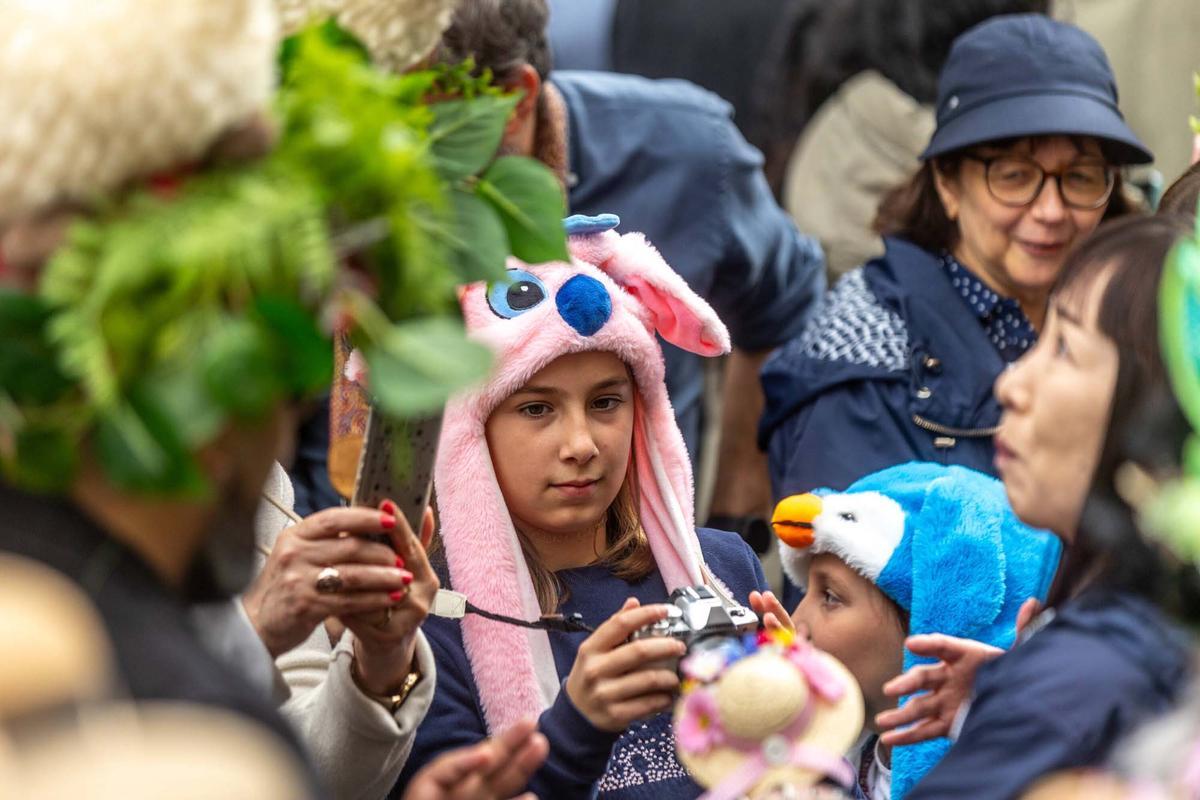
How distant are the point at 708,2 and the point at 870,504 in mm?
2583

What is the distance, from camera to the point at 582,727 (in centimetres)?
234

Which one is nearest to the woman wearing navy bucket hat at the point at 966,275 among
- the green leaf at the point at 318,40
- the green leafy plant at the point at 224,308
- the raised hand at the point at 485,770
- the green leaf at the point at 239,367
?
the raised hand at the point at 485,770

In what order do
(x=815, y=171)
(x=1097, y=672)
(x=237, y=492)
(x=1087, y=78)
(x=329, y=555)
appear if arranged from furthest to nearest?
(x=815, y=171)
(x=1087, y=78)
(x=329, y=555)
(x=1097, y=672)
(x=237, y=492)

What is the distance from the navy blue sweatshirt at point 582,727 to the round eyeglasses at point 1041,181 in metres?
1.24

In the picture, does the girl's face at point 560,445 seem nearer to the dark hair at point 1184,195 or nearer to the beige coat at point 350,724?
the beige coat at point 350,724

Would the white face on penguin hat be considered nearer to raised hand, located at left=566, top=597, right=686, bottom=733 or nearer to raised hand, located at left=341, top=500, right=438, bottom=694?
raised hand, located at left=566, top=597, right=686, bottom=733

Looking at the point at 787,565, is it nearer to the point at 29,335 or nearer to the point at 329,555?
the point at 329,555

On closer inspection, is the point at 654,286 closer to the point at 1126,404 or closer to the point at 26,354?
the point at 1126,404

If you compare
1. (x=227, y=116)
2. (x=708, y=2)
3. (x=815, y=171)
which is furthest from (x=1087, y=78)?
(x=227, y=116)

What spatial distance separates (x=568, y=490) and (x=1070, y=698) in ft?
3.75

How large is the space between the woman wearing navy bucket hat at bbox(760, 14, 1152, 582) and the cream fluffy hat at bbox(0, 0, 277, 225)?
7.47ft

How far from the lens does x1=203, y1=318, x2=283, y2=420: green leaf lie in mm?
1471

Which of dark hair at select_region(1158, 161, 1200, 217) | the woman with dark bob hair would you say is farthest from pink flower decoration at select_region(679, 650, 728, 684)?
dark hair at select_region(1158, 161, 1200, 217)

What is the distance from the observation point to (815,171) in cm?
498
